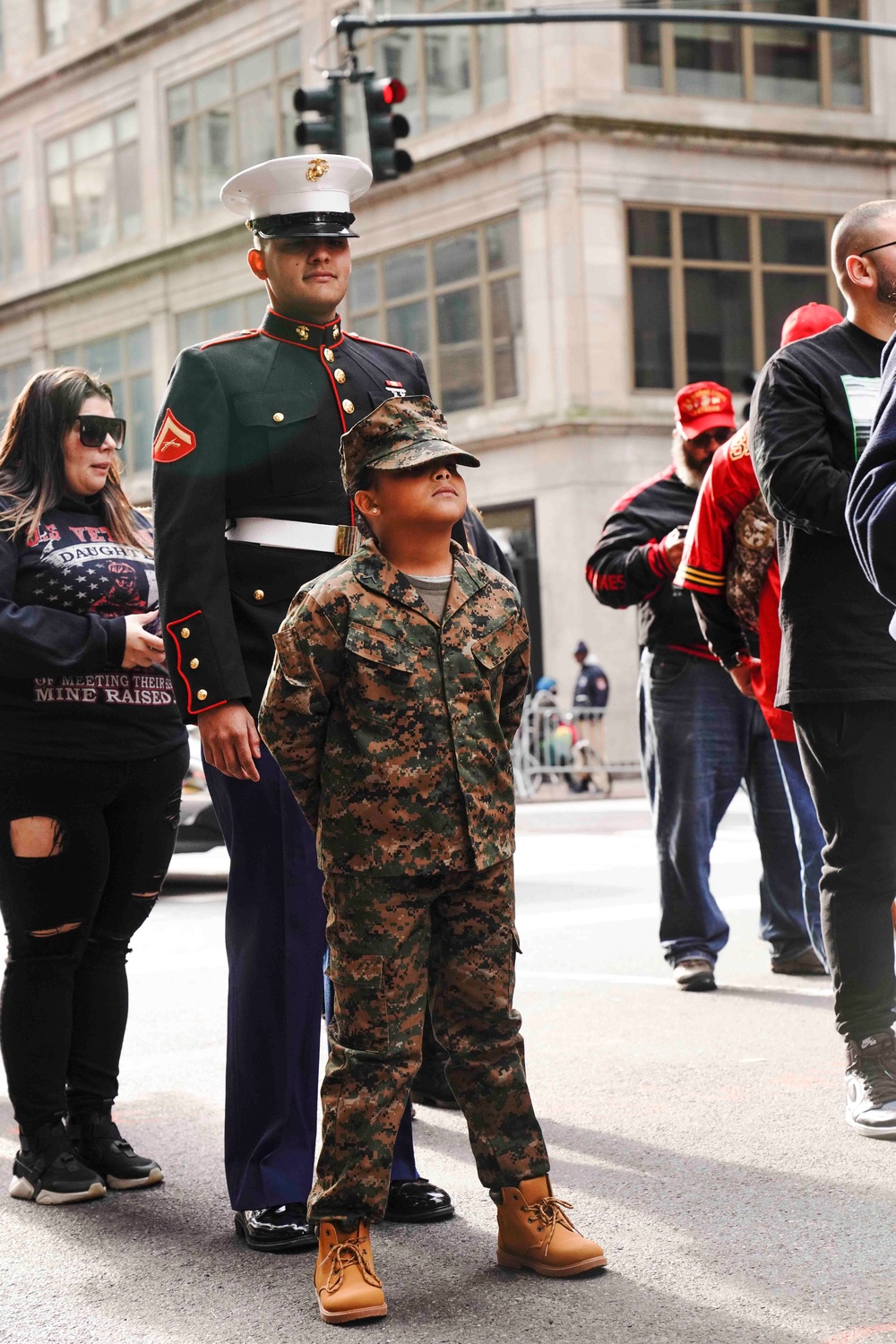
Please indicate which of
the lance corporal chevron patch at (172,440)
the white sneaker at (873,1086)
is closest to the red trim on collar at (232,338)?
the lance corporal chevron patch at (172,440)

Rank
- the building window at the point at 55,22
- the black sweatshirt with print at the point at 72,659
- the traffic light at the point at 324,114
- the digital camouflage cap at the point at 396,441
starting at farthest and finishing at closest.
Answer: the building window at the point at 55,22
the traffic light at the point at 324,114
the black sweatshirt with print at the point at 72,659
the digital camouflage cap at the point at 396,441

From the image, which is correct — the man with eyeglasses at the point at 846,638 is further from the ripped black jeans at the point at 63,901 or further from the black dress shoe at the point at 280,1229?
the ripped black jeans at the point at 63,901

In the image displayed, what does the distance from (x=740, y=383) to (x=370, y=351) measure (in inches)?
951

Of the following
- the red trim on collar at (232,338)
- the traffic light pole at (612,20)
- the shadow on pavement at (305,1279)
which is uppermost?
the traffic light pole at (612,20)

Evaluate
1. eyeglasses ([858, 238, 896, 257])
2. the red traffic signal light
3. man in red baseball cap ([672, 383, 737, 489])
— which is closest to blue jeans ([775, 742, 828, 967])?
man in red baseball cap ([672, 383, 737, 489])

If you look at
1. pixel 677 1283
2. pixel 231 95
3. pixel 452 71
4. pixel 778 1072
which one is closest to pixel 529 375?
pixel 452 71

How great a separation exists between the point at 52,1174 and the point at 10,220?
36.0 metres

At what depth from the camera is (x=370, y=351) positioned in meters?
4.18

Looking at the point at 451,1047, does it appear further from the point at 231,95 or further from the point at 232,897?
the point at 231,95

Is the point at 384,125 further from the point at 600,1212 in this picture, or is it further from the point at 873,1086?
the point at 600,1212

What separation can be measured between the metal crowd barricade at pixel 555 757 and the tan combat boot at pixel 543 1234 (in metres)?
17.0

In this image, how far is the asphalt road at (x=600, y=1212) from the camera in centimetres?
322

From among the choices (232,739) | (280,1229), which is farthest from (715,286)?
(280,1229)

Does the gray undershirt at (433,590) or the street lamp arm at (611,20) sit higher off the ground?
the street lamp arm at (611,20)
